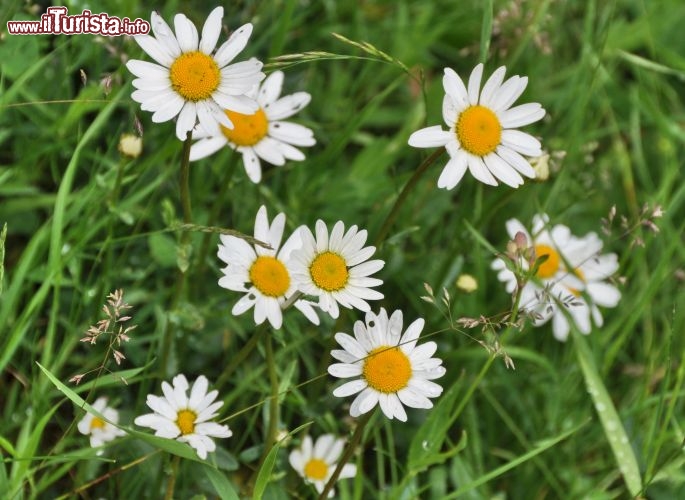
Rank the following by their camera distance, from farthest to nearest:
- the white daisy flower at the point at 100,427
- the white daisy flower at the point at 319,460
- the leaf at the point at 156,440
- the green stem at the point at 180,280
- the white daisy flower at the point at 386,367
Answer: the white daisy flower at the point at 319,460
the white daisy flower at the point at 100,427
the green stem at the point at 180,280
the white daisy flower at the point at 386,367
the leaf at the point at 156,440

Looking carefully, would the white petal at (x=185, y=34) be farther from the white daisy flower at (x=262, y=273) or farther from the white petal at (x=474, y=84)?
the white petal at (x=474, y=84)

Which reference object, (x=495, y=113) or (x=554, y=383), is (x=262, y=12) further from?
(x=554, y=383)

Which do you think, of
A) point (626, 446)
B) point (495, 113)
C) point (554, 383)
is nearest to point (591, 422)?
point (554, 383)

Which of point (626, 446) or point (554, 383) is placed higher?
point (554, 383)

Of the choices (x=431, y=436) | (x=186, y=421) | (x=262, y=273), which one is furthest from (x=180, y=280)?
(x=431, y=436)

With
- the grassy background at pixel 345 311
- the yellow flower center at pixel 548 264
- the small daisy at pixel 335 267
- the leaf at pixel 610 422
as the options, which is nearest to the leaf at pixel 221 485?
the grassy background at pixel 345 311

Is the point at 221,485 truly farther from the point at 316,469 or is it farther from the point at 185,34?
the point at 185,34

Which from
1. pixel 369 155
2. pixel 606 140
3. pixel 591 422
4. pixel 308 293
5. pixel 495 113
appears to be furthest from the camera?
pixel 606 140
